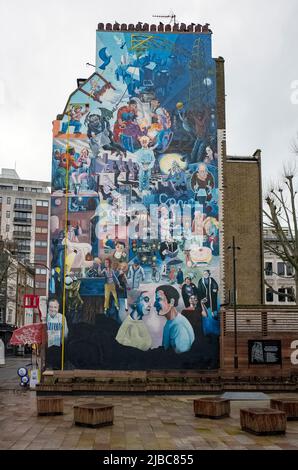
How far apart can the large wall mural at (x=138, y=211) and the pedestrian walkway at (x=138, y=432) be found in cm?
1006

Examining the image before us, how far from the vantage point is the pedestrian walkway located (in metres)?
15.3

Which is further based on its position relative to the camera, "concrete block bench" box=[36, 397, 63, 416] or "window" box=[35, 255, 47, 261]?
"window" box=[35, 255, 47, 261]

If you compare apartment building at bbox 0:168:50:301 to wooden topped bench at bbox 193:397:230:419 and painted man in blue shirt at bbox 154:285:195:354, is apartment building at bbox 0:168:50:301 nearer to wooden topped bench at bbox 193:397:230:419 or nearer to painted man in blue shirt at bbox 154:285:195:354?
painted man in blue shirt at bbox 154:285:195:354

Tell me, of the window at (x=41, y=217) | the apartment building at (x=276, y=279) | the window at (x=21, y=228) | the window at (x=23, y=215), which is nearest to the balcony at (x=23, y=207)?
the window at (x=23, y=215)

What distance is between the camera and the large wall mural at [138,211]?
33875mm

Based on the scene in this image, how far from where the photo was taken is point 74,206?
3503cm

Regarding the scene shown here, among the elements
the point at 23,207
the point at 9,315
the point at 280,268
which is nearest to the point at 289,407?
the point at 280,268

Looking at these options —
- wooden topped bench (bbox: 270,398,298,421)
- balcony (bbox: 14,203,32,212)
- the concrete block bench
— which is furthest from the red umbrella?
balcony (bbox: 14,203,32,212)

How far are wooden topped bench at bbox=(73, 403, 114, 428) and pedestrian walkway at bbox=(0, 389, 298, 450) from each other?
10.0 inches

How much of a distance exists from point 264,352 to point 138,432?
17.2 meters

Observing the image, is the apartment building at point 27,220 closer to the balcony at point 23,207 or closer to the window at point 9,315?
the balcony at point 23,207
